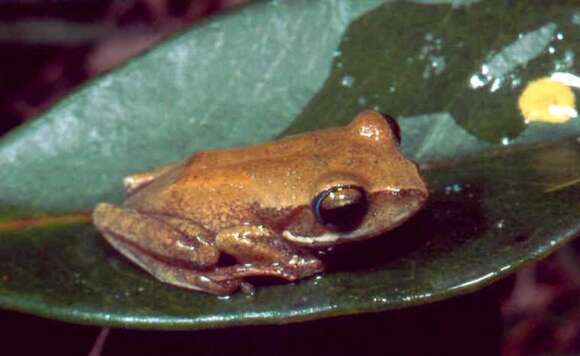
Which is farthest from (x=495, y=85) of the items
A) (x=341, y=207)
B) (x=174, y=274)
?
(x=174, y=274)

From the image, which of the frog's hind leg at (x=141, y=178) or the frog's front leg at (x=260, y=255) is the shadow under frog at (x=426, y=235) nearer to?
the frog's front leg at (x=260, y=255)

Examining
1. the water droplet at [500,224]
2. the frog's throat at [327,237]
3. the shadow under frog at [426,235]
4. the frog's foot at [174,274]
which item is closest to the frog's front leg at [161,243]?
the frog's foot at [174,274]

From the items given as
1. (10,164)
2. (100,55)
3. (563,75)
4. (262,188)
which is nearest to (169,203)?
(262,188)

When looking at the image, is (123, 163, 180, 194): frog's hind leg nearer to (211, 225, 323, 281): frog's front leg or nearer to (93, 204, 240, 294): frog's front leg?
(93, 204, 240, 294): frog's front leg

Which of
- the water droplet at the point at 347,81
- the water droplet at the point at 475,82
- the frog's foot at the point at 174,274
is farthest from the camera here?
the water droplet at the point at 347,81

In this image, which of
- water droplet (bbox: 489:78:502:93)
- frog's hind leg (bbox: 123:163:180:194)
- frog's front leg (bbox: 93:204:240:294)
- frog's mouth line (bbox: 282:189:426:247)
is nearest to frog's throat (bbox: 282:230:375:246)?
frog's mouth line (bbox: 282:189:426:247)

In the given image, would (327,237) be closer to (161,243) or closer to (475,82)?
(161,243)
